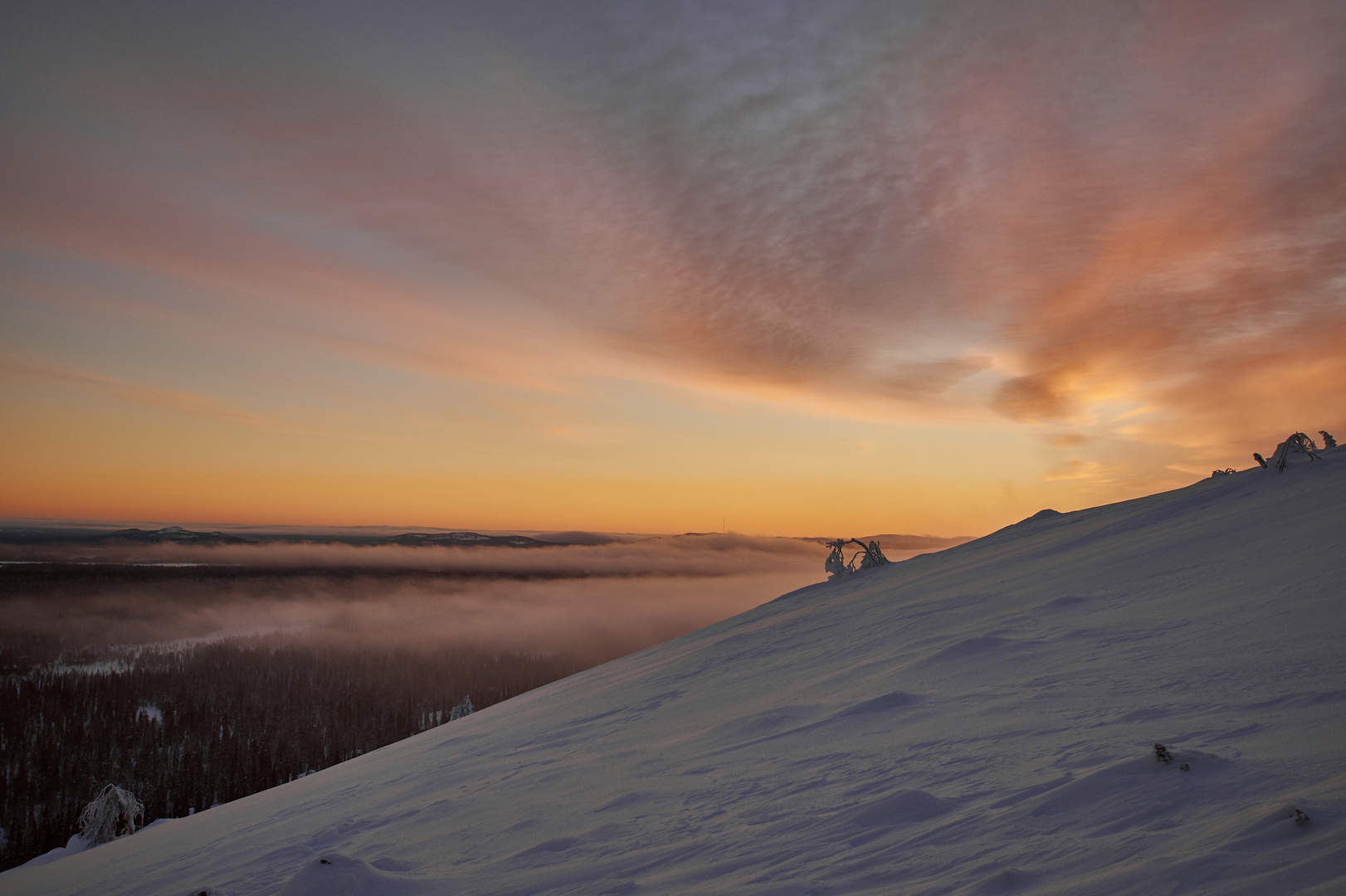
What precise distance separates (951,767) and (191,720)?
113 meters

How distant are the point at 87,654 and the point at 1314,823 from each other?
201m

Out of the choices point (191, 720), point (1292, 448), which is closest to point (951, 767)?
point (1292, 448)

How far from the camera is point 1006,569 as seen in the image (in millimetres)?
7902

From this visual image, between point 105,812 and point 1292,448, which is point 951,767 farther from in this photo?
point 105,812

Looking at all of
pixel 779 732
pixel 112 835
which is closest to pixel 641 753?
pixel 779 732

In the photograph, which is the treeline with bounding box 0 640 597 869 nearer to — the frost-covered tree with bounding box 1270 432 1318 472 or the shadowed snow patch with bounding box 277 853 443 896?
the shadowed snow patch with bounding box 277 853 443 896

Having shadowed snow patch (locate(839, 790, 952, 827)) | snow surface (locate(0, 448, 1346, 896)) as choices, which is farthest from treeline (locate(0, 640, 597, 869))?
shadowed snow patch (locate(839, 790, 952, 827))

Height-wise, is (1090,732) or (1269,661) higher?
(1269,661)

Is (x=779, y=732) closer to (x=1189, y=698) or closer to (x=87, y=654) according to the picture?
(x=1189, y=698)

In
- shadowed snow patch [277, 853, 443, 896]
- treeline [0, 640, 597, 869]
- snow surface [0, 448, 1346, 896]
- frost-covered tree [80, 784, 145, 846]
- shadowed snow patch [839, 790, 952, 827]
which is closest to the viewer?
snow surface [0, 448, 1346, 896]

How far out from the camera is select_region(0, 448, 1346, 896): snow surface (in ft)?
6.91

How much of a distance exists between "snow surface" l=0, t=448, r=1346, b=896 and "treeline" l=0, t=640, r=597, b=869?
201 ft

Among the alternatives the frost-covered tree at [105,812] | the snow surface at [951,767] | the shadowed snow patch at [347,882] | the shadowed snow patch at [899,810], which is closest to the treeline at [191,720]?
the frost-covered tree at [105,812]

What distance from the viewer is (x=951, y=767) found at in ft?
9.92
